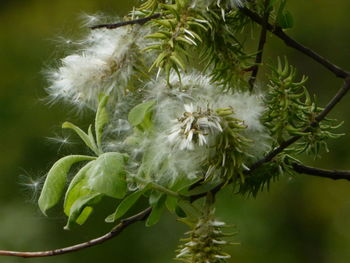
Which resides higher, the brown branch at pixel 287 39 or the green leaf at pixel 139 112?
the brown branch at pixel 287 39

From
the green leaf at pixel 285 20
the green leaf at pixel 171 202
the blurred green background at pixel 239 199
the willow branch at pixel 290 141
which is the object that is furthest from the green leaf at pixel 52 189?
the blurred green background at pixel 239 199

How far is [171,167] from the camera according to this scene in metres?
1.20

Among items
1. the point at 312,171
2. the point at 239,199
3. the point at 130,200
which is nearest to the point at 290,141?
the point at 312,171

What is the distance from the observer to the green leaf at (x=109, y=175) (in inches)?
45.4

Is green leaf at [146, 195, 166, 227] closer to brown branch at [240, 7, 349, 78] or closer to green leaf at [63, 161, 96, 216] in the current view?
green leaf at [63, 161, 96, 216]

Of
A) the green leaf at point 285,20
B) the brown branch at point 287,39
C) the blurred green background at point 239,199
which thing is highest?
the green leaf at point 285,20

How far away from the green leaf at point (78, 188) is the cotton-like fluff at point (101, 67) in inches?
4.5

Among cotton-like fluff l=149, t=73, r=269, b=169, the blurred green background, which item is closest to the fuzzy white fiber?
cotton-like fluff l=149, t=73, r=269, b=169

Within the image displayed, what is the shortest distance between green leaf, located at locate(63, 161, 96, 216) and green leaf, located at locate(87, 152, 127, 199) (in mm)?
18

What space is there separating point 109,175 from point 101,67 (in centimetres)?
18

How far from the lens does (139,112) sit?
122 centimetres

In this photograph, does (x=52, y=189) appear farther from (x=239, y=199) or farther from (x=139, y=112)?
(x=239, y=199)

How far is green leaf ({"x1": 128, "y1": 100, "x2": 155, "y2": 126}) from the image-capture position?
3.99ft

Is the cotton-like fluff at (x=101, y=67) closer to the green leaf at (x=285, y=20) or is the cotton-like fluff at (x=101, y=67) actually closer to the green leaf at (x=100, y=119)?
the green leaf at (x=100, y=119)
